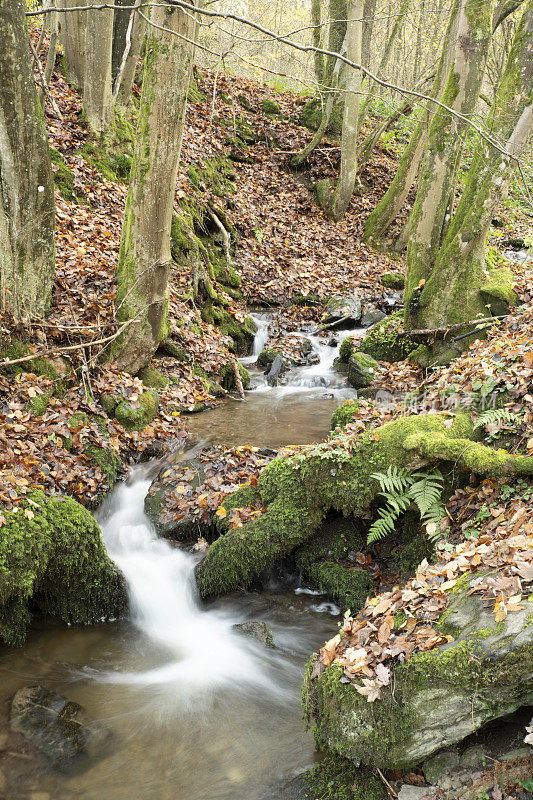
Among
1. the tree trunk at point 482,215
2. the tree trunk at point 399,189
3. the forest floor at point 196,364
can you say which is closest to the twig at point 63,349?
the forest floor at point 196,364

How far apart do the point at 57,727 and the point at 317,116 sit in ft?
68.8

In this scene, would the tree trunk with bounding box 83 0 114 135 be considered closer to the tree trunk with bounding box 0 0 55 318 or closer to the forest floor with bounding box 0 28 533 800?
the forest floor with bounding box 0 28 533 800

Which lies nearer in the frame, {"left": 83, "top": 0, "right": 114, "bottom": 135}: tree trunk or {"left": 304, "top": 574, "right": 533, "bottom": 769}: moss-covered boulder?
{"left": 304, "top": 574, "right": 533, "bottom": 769}: moss-covered boulder

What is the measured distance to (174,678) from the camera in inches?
203

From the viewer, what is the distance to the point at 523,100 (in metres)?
8.01

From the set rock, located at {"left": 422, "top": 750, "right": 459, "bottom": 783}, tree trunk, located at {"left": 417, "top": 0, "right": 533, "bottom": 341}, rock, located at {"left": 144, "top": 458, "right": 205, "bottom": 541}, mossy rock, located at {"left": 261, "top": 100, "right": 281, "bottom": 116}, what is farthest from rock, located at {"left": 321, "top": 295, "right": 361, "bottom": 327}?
rock, located at {"left": 422, "top": 750, "right": 459, "bottom": 783}

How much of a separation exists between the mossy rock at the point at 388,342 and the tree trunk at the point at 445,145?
18.0 inches

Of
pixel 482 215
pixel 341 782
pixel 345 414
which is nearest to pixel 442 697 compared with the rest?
pixel 341 782

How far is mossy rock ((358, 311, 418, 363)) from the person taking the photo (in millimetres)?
10281

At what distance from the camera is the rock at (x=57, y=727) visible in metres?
4.06

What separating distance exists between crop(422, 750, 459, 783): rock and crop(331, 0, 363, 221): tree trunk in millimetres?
16364

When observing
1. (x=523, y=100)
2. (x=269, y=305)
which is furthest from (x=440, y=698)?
(x=269, y=305)

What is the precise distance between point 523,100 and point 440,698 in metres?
8.45

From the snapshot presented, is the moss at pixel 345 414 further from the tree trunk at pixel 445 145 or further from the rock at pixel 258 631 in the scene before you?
the tree trunk at pixel 445 145
